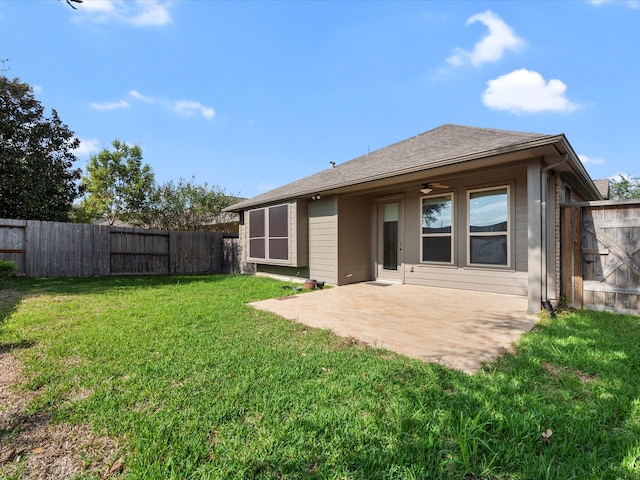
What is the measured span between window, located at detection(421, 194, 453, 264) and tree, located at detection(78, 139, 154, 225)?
14336 mm

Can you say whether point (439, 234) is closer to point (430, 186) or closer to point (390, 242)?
point (430, 186)

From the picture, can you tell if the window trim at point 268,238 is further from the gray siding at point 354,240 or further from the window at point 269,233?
the gray siding at point 354,240

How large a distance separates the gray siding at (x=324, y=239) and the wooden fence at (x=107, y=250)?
4.98 meters

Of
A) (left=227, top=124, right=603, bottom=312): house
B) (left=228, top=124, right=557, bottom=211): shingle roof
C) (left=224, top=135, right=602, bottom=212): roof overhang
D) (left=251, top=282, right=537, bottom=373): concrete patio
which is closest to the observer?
(left=251, top=282, right=537, bottom=373): concrete patio

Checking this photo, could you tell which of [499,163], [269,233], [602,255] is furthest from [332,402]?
[269,233]

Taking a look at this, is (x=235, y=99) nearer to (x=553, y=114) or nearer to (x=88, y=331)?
(x=88, y=331)

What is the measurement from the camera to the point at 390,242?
8156 mm

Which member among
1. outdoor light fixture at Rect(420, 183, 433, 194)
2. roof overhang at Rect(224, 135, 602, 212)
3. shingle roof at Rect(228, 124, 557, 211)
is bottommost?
outdoor light fixture at Rect(420, 183, 433, 194)

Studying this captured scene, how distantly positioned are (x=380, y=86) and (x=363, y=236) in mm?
5616

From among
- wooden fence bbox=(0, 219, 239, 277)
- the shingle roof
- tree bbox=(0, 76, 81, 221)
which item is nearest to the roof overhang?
the shingle roof

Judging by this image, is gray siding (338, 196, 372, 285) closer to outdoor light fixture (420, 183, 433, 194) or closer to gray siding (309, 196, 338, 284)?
gray siding (309, 196, 338, 284)

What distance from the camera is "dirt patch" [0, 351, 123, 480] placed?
1.60 meters

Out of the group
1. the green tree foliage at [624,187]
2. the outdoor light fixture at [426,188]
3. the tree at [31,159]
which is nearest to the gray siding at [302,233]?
the outdoor light fixture at [426,188]

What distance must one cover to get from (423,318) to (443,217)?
3277 mm
